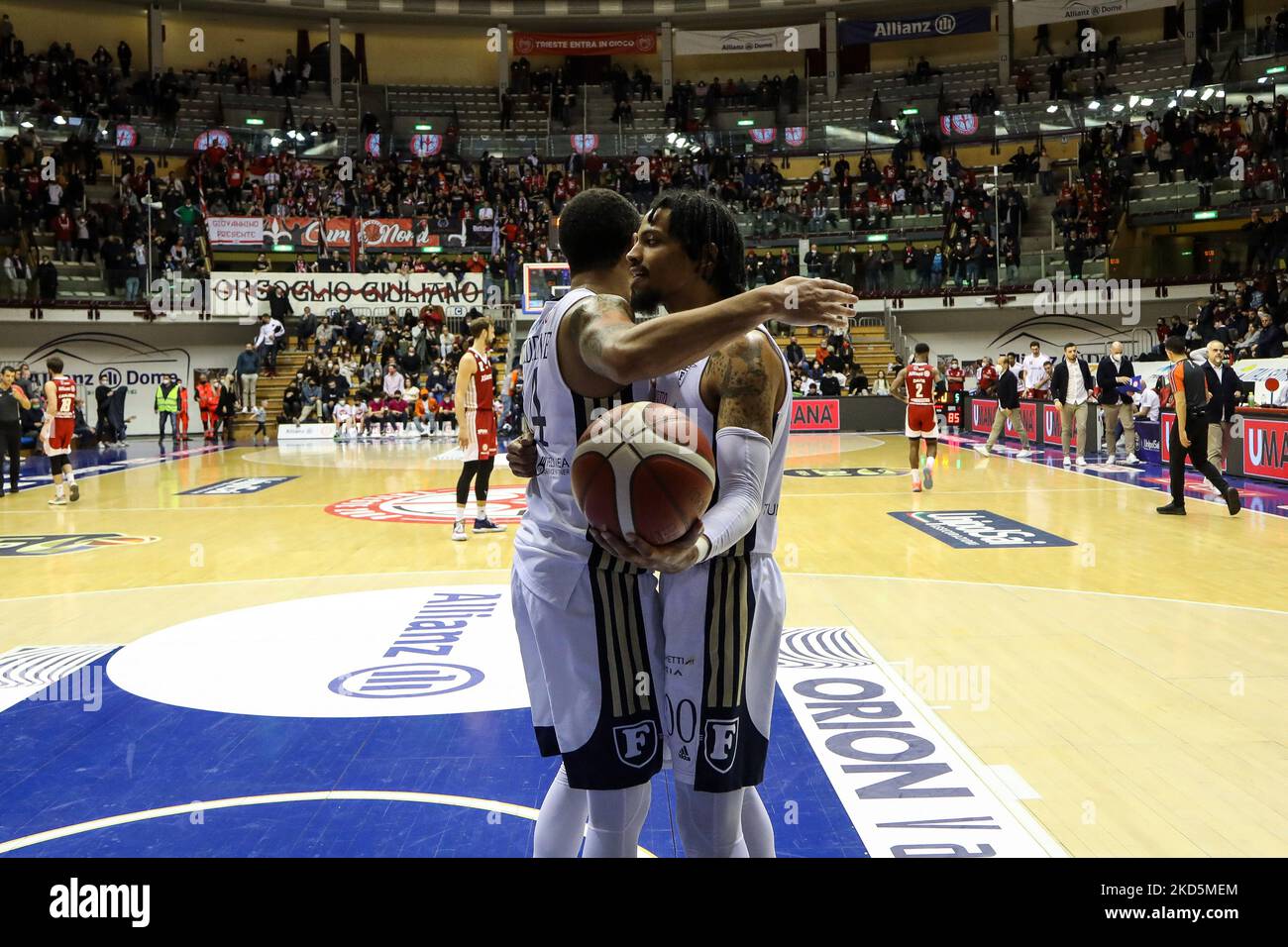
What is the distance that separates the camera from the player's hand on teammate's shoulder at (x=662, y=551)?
6.30 feet

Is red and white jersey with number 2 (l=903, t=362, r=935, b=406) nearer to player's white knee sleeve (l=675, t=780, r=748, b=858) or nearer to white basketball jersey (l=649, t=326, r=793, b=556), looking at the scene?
white basketball jersey (l=649, t=326, r=793, b=556)

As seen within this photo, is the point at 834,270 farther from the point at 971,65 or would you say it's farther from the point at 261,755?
the point at 261,755

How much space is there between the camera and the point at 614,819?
2.26 meters

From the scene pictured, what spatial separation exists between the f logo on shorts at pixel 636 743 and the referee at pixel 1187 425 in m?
9.34

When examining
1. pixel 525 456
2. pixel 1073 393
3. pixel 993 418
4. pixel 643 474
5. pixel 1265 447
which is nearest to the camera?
pixel 643 474

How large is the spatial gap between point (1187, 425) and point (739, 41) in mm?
31132

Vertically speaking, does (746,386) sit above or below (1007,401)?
above

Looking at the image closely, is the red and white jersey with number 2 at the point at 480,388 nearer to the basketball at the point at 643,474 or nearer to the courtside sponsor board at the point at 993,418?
the basketball at the point at 643,474

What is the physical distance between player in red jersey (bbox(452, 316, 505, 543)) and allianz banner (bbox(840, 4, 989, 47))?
105ft

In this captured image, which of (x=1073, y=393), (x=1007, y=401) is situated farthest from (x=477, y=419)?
(x=1007, y=401)

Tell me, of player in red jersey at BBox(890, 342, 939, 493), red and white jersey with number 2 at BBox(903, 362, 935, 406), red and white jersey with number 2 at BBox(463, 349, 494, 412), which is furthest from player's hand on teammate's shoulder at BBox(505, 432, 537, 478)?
red and white jersey with number 2 at BBox(903, 362, 935, 406)

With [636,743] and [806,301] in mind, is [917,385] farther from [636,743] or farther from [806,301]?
[806,301]

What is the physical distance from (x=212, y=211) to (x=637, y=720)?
3095cm

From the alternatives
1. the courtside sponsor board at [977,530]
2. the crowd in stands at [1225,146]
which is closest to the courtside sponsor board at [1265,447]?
the courtside sponsor board at [977,530]
